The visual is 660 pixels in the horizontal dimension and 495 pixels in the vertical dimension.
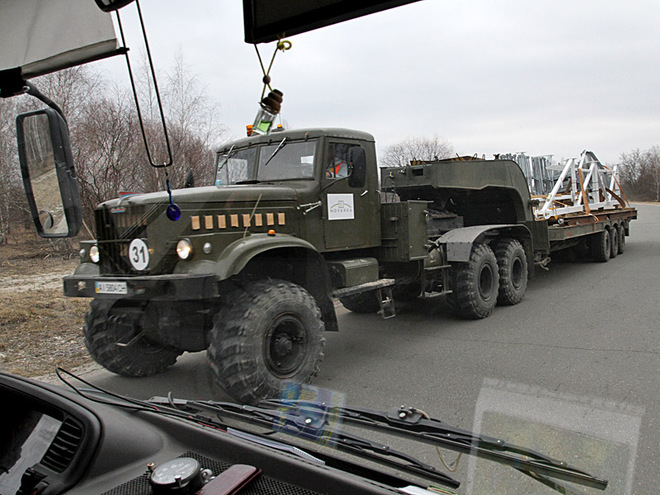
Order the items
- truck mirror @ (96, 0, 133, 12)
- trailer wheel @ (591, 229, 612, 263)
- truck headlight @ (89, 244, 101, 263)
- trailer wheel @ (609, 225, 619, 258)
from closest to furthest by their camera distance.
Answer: truck mirror @ (96, 0, 133, 12) < truck headlight @ (89, 244, 101, 263) < trailer wheel @ (591, 229, 612, 263) < trailer wheel @ (609, 225, 619, 258)

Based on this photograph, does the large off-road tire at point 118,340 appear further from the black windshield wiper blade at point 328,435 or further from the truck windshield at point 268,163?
the black windshield wiper blade at point 328,435

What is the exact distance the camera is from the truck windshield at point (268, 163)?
545 centimetres

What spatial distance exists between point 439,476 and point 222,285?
2966 millimetres

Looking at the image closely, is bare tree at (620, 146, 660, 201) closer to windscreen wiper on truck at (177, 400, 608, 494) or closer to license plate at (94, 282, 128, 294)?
windscreen wiper on truck at (177, 400, 608, 494)

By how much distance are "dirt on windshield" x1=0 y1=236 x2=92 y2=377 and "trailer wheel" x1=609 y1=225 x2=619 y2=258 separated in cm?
1136

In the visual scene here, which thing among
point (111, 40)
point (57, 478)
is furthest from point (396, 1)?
point (57, 478)

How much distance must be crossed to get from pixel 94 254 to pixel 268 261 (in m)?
1.55

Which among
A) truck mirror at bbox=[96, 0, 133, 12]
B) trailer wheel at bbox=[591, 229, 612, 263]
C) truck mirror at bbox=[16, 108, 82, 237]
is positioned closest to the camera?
truck mirror at bbox=[96, 0, 133, 12]

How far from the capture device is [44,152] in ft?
6.22

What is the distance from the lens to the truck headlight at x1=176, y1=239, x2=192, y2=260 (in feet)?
14.1

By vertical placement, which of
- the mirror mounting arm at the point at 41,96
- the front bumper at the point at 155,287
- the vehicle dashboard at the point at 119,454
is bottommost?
the vehicle dashboard at the point at 119,454

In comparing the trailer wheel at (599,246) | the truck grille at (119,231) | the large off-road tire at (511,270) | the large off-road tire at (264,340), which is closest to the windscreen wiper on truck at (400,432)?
the large off-road tire at (264,340)

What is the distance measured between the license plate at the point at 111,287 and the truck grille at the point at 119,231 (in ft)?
0.57

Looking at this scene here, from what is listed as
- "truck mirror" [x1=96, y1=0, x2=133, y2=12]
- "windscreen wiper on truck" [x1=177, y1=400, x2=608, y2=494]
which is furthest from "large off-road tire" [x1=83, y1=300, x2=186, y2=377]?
"truck mirror" [x1=96, y1=0, x2=133, y2=12]
